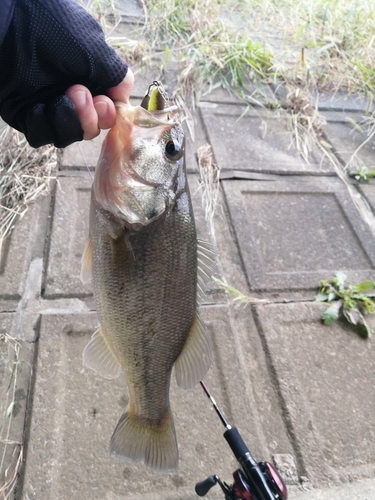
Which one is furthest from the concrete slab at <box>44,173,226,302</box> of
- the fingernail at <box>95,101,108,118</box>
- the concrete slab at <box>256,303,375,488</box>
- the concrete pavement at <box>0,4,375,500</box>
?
the fingernail at <box>95,101,108,118</box>

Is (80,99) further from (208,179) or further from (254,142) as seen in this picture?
(254,142)

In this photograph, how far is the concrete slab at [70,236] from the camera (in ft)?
7.18

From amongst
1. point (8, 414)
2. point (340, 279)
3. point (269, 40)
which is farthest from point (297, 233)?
point (269, 40)

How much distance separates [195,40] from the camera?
4.29 meters

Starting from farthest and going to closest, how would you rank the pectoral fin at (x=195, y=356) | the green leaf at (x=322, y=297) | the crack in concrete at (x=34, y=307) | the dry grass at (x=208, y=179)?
the dry grass at (x=208, y=179) → the green leaf at (x=322, y=297) → the crack in concrete at (x=34, y=307) → the pectoral fin at (x=195, y=356)

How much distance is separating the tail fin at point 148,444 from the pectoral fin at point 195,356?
0.62 feet

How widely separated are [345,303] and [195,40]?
3.31 meters

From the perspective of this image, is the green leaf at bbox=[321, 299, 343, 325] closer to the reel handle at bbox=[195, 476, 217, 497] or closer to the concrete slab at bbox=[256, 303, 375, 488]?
the concrete slab at bbox=[256, 303, 375, 488]

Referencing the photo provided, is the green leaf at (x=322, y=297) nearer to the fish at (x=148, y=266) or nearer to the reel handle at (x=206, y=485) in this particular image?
the fish at (x=148, y=266)

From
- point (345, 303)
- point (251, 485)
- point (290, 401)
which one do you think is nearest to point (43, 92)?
point (251, 485)

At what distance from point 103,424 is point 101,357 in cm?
48

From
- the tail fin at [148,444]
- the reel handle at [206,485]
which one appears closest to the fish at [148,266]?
the tail fin at [148,444]

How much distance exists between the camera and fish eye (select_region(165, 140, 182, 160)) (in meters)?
1.38

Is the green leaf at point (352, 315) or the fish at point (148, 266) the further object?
the green leaf at point (352, 315)
